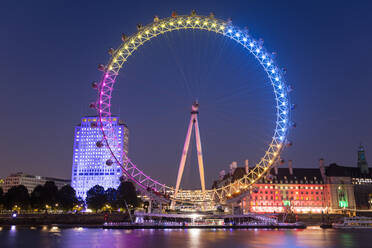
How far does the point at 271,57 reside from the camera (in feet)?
176

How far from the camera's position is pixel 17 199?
80.1 m

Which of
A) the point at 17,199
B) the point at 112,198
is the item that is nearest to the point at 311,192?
the point at 112,198

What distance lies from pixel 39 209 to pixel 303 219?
215 ft

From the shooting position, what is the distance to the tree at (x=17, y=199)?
79.9 meters

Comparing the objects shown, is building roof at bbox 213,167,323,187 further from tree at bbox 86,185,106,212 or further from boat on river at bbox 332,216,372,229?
tree at bbox 86,185,106,212

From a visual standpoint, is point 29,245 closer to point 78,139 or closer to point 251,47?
point 251,47

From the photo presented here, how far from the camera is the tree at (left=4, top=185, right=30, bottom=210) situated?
7988 centimetres

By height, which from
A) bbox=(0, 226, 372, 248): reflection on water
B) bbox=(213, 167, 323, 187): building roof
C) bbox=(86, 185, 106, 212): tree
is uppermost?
bbox=(213, 167, 323, 187): building roof

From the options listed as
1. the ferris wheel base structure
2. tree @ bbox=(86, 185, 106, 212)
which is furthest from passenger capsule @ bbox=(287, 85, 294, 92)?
tree @ bbox=(86, 185, 106, 212)

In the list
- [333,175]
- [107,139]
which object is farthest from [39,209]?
[333,175]

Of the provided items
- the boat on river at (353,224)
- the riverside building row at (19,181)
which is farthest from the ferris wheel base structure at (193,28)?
the riverside building row at (19,181)

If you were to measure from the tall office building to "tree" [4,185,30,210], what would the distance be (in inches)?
2430

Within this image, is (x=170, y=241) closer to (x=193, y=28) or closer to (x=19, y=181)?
(x=193, y=28)

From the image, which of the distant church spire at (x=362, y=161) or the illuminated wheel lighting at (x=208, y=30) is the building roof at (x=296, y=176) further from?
the illuminated wheel lighting at (x=208, y=30)
